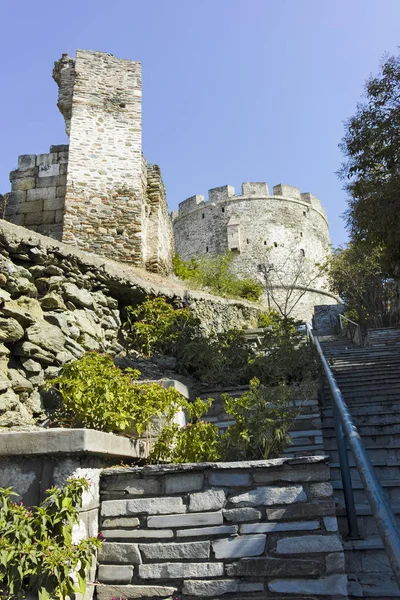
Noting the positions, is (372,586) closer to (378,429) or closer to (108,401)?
(378,429)

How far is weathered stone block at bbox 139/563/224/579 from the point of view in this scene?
9.07 feet

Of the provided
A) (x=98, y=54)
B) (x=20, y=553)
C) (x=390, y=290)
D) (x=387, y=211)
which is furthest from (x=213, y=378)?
(x=390, y=290)

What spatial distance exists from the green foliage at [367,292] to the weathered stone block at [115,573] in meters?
13.0

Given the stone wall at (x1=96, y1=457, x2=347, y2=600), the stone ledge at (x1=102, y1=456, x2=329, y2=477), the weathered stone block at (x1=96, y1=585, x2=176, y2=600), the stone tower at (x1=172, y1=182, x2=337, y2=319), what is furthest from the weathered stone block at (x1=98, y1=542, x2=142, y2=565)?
the stone tower at (x1=172, y1=182, x2=337, y2=319)

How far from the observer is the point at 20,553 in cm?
257

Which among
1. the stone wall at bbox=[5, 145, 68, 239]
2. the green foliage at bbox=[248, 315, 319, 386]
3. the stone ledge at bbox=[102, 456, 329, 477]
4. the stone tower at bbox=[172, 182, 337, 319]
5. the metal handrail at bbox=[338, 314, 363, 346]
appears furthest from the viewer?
the stone tower at bbox=[172, 182, 337, 319]

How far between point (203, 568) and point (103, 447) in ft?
2.94

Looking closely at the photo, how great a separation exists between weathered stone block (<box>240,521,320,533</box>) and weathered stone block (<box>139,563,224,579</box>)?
0.79 feet

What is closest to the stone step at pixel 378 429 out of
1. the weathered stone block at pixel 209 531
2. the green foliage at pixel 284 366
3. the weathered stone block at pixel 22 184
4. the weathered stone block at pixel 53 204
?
the green foliage at pixel 284 366

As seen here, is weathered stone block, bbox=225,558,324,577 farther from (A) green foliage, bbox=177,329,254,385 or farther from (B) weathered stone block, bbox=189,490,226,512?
(A) green foliage, bbox=177,329,254,385

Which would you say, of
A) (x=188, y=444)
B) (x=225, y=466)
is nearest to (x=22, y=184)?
(x=188, y=444)

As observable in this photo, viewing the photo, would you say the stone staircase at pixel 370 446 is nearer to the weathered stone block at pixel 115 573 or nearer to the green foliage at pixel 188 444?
the green foliage at pixel 188 444

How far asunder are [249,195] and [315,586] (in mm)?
27637

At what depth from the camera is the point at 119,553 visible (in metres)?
2.97
